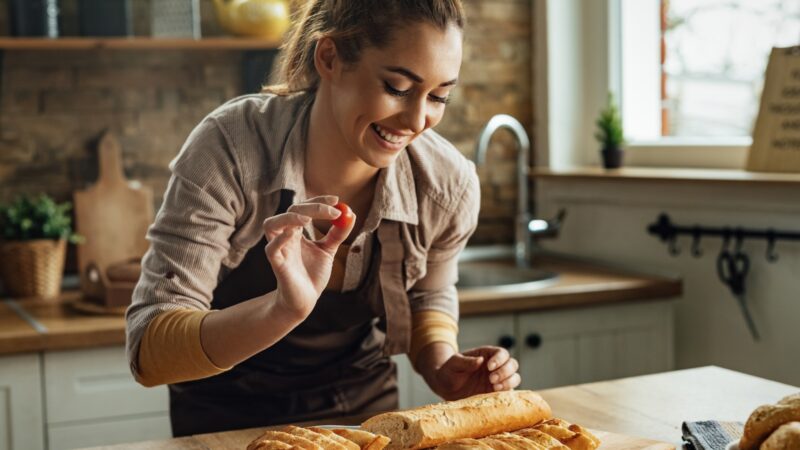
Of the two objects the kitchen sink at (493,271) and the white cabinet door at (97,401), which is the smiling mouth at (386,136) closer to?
the white cabinet door at (97,401)

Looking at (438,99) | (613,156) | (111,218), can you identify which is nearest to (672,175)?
(613,156)

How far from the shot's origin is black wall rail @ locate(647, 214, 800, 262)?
105 inches

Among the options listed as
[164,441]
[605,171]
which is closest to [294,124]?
[164,441]

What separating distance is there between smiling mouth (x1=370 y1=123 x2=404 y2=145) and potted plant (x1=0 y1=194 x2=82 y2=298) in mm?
1509

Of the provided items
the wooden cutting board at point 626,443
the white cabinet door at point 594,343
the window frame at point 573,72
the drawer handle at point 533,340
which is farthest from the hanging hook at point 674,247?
the wooden cutting board at point 626,443

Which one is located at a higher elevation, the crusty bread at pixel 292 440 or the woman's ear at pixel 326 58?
the woman's ear at pixel 326 58

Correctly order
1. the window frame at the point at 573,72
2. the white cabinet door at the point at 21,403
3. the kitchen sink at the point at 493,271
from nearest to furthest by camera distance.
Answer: the white cabinet door at the point at 21,403 < the kitchen sink at the point at 493,271 < the window frame at the point at 573,72

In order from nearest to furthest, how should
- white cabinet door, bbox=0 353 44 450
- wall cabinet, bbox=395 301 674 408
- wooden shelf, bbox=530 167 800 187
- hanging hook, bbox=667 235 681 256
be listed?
white cabinet door, bbox=0 353 44 450 → wooden shelf, bbox=530 167 800 187 → wall cabinet, bbox=395 301 674 408 → hanging hook, bbox=667 235 681 256

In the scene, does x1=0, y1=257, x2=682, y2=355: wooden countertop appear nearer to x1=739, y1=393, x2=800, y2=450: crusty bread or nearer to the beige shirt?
the beige shirt

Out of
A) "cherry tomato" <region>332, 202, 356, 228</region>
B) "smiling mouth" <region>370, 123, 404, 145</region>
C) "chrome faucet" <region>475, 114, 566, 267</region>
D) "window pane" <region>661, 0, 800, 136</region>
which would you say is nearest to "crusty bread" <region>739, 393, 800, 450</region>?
"cherry tomato" <region>332, 202, 356, 228</region>

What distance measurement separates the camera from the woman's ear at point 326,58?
1.67m

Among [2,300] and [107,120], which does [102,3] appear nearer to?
[107,120]

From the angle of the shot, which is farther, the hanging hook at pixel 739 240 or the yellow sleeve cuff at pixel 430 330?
the hanging hook at pixel 739 240

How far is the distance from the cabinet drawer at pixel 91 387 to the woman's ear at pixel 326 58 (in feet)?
3.47
